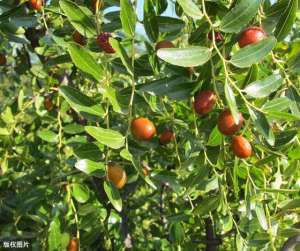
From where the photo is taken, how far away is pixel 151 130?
53.1 inches

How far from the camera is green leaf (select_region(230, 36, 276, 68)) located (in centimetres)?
118

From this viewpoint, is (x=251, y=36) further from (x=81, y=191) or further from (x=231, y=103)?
(x=81, y=191)

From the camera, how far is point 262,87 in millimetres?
1269

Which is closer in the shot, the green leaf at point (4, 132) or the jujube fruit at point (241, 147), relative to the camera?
the jujube fruit at point (241, 147)

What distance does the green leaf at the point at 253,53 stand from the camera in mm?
1183

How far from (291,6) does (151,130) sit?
48cm

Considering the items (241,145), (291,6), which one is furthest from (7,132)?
(291,6)

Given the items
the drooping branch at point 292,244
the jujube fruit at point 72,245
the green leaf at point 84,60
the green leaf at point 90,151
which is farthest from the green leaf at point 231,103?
the jujube fruit at point 72,245

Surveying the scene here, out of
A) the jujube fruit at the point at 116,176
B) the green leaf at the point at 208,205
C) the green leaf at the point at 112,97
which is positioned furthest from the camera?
the green leaf at the point at 208,205

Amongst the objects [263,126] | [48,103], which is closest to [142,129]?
[263,126]

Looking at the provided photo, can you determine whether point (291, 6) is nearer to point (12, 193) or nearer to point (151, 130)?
point (151, 130)

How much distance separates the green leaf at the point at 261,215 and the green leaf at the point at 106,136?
0.49 metres

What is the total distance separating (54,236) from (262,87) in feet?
3.22

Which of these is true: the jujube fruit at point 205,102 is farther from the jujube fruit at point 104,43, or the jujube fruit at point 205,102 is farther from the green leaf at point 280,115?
the jujube fruit at point 104,43
